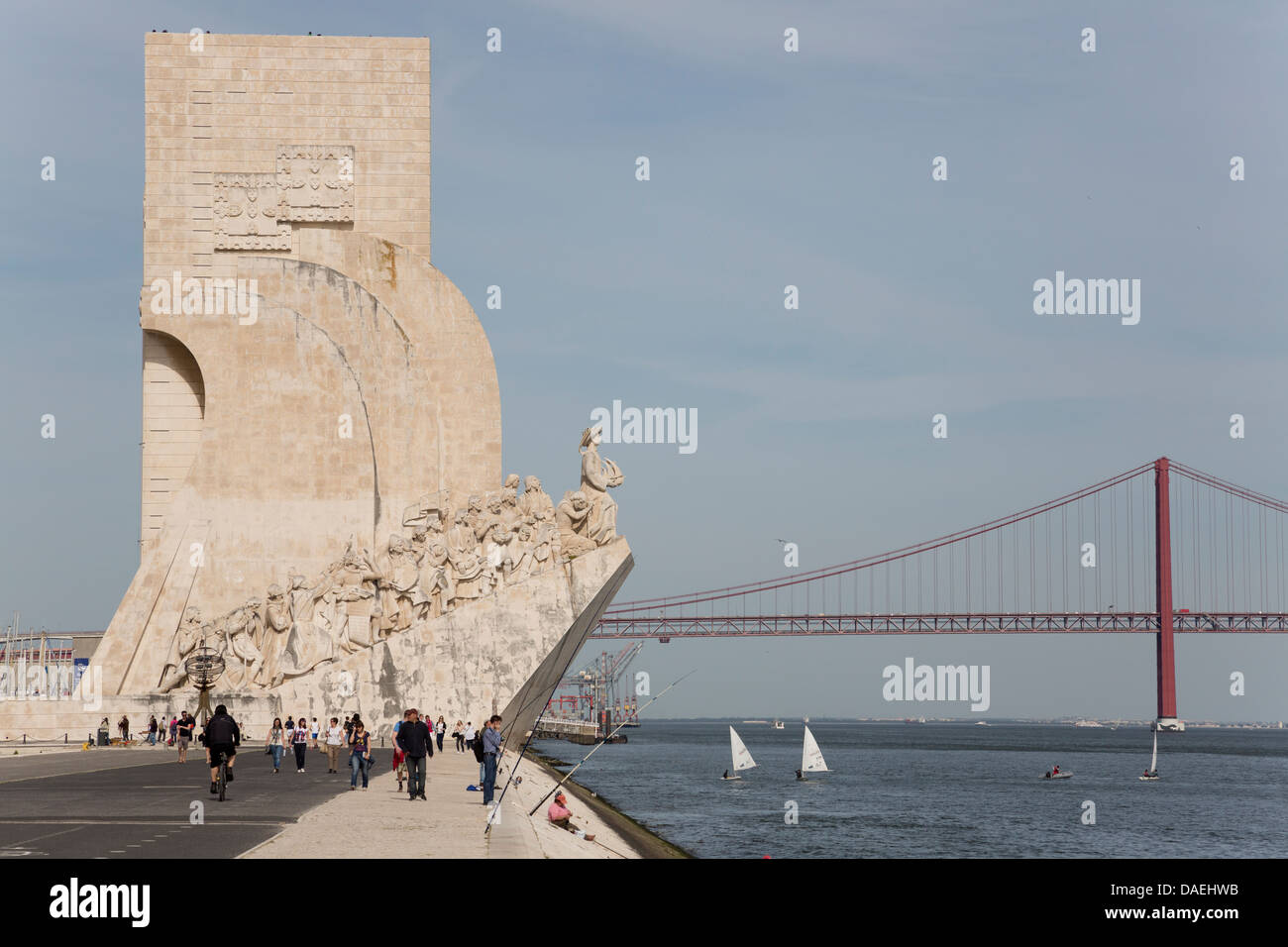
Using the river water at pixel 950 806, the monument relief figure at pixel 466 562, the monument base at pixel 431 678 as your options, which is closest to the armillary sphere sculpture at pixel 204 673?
the monument base at pixel 431 678

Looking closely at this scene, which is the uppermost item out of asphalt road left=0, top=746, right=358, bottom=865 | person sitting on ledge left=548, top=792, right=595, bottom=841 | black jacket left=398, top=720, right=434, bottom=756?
black jacket left=398, top=720, right=434, bottom=756

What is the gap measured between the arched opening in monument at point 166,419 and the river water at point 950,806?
9.50m

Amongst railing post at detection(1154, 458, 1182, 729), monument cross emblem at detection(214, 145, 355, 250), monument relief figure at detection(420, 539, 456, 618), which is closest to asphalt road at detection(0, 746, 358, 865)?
monument relief figure at detection(420, 539, 456, 618)

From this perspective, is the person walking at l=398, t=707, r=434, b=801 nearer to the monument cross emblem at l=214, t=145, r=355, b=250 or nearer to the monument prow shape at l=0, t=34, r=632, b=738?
the monument prow shape at l=0, t=34, r=632, b=738

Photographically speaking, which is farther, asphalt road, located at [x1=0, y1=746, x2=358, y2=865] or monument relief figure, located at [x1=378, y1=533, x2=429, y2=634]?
monument relief figure, located at [x1=378, y1=533, x2=429, y2=634]

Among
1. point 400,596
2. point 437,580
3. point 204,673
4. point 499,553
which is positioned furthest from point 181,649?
point 499,553

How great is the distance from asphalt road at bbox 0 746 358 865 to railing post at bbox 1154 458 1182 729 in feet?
124

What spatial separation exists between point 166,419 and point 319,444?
343 cm

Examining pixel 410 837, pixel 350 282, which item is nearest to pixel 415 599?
pixel 350 282

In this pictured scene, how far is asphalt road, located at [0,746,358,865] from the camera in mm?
8516

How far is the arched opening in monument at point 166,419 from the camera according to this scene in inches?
1040

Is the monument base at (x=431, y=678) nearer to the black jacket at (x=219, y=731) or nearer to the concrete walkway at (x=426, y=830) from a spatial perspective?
the concrete walkway at (x=426, y=830)

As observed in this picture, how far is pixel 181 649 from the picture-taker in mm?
22922
